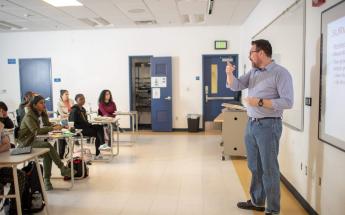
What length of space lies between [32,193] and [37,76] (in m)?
6.68

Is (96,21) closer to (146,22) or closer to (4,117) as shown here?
(146,22)

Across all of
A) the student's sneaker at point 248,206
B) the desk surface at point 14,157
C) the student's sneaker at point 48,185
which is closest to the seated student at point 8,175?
the desk surface at point 14,157

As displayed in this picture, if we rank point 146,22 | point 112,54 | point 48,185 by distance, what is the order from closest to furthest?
point 48,185, point 146,22, point 112,54

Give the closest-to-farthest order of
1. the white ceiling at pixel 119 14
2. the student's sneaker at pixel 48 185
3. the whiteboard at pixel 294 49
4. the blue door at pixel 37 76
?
the whiteboard at pixel 294 49 → the student's sneaker at pixel 48 185 → the white ceiling at pixel 119 14 → the blue door at pixel 37 76

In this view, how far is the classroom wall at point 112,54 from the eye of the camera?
27.8 ft

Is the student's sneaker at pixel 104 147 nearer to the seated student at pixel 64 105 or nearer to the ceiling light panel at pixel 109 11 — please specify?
the seated student at pixel 64 105

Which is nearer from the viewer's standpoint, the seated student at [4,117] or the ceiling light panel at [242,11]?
the seated student at [4,117]

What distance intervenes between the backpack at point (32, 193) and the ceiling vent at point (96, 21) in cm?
498

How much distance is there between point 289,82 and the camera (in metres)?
2.71

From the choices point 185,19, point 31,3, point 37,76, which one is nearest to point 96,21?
point 31,3

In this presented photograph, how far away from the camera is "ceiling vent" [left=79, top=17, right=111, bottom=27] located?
24.5ft

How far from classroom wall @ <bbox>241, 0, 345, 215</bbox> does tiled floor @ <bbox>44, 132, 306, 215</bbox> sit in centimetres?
68

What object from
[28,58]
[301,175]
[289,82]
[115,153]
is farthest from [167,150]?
[28,58]

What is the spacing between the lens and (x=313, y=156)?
3041 millimetres
